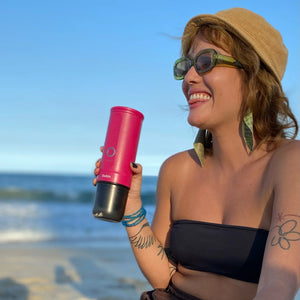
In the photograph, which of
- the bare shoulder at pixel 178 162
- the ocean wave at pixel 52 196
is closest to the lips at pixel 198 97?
the bare shoulder at pixel 178 162

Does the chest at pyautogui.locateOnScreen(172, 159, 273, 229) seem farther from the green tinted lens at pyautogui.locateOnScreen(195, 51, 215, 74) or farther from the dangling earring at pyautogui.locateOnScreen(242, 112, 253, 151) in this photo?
the green tinted lens at pyautogui.locateOnScreen(195, 51, 215, 74)

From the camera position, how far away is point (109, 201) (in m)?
2.12

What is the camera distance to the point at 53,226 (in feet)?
40.4

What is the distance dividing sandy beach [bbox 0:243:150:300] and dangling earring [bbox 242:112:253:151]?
3.28 metres

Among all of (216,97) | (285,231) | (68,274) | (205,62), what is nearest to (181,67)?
(205,62)

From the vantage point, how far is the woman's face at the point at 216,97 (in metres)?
2.29

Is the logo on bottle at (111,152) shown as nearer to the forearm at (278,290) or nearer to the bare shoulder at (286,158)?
the bare shoulder at (286,158)

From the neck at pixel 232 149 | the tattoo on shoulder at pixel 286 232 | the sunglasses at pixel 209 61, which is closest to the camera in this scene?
the tattoo on shoulder at pixel 286 232

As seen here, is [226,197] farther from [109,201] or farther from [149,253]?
[109,201]

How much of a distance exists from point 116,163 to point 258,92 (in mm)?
794

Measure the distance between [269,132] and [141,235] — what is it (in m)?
0.82

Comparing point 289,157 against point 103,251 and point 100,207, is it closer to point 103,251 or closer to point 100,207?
point 100,207

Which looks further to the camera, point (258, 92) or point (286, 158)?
point (258, 92)

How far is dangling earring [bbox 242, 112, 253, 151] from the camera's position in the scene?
2332mm
